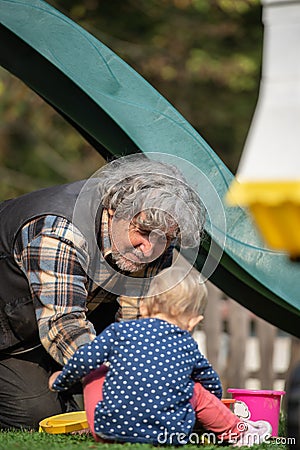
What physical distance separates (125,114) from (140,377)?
1.47 meters

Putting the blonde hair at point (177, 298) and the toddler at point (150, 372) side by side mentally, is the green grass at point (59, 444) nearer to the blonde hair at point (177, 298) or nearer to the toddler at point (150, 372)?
the toddler at point (150, 372)

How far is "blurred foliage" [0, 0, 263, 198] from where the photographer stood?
1102 cm

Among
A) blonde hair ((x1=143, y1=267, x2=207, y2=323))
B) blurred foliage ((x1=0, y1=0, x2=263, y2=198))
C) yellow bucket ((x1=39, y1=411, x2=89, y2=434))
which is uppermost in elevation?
blonde hair ((x1=143, y1=267, x2=207, y2=323))

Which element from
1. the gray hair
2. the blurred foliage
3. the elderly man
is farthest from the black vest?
the blurred foliage

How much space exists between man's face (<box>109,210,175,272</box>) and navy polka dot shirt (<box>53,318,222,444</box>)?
1.56ft

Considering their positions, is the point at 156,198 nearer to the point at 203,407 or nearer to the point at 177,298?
the point at 177,298

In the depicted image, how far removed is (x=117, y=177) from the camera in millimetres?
3516

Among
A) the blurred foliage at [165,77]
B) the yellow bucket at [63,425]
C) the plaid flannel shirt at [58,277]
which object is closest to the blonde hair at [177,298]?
the plaid flannel shirt at [58,277]

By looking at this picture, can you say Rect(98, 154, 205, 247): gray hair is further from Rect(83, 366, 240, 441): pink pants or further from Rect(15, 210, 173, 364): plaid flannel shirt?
Rect(83, 366, 240, 441): pink pants

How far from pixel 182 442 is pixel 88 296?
96 cm

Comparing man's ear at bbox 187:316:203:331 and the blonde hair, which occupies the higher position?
the blonde hair

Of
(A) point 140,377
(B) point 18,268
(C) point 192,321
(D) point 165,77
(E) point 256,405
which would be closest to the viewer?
(A) point 140,377

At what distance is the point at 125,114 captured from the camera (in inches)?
159

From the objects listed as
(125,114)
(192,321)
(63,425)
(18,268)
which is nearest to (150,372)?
(192,321)
